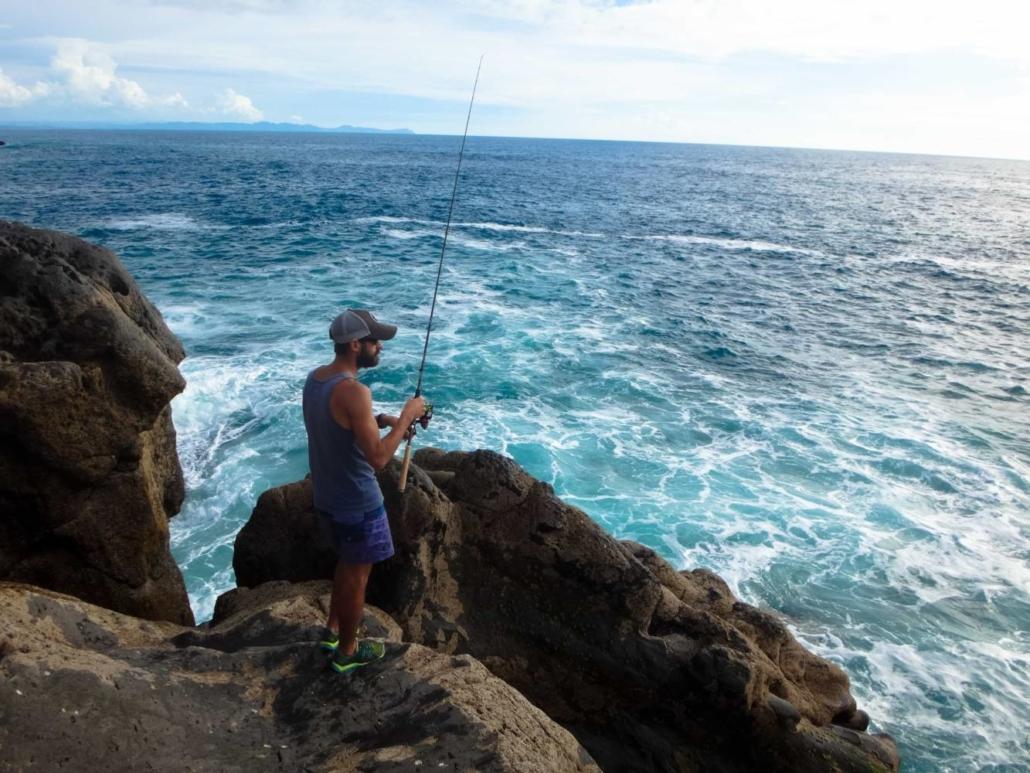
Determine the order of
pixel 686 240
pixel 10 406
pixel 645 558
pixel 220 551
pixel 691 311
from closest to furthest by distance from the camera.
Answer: pixel 10 406 → pixel 645 558 → pixel 220 551 → pixel 691 311 → pixel 686 240

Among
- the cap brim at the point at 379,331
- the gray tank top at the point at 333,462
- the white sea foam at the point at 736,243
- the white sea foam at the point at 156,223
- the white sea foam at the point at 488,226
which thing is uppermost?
the white sea foam at the point at 736,243

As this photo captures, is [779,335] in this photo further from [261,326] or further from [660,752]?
[660,752]

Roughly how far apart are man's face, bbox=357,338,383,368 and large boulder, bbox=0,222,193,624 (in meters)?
2.85

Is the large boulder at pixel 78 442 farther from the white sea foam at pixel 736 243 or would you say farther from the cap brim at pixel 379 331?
the white sea foam at pixel 736 243

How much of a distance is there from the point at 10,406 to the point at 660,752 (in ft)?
17.8

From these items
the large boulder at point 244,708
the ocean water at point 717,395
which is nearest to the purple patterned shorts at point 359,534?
the large boulder at point 244,708

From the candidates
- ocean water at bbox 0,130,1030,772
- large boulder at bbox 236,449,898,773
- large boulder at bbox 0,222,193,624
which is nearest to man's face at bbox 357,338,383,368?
large boulder at bbox 236,449,898,773

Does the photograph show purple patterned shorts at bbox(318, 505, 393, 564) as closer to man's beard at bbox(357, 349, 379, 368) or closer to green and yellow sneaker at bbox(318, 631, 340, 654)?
green and yellow sneaker at bbox(318, 631, 340, 654)

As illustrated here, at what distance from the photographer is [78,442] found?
17.7 feet

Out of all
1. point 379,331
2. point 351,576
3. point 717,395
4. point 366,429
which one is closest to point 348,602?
point 351,576

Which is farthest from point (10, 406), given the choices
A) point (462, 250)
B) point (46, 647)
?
point (462, 250)

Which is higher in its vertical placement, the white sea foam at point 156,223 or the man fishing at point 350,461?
the white sea foam at point 156,223

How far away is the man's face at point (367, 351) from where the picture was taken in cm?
392

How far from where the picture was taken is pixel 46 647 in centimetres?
381
